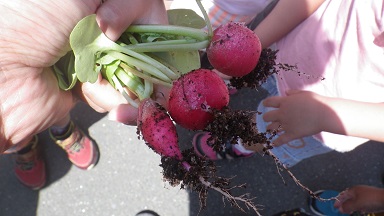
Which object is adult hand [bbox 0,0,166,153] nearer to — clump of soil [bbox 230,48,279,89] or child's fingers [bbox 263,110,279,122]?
clump of soil [bbox 230,48,279,89]

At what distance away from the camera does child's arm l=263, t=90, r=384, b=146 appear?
116 cm

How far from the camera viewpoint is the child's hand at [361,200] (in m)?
1.61

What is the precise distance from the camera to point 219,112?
0.90 m

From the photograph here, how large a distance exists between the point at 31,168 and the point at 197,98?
1142mm

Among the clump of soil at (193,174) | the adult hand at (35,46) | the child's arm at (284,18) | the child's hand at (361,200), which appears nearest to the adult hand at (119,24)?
the adult hand at (35,46)

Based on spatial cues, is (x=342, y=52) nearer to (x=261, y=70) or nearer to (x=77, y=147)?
(x=261, y=70)

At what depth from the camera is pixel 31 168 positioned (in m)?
1.74

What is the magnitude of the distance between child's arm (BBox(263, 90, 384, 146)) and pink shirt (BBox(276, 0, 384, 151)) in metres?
0.08

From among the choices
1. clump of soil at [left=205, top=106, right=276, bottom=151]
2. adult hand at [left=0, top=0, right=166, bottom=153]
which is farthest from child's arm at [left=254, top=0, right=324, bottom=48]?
clump of soil at [left=205, top=106, right=276, bottom=151]

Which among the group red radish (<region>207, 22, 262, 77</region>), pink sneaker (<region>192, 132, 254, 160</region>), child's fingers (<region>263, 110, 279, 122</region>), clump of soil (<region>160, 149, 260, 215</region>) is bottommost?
pink sneaker (<region>192, 132, 254, 160</region>)

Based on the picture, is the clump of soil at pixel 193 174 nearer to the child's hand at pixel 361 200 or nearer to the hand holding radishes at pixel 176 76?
the hand holding radishes at pixel 176 76

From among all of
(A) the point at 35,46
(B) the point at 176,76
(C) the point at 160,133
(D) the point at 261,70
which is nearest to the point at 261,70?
(D) the point at 261,70

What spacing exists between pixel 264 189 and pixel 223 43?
1.04 m

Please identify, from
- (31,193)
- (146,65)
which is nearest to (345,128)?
(146,65)
